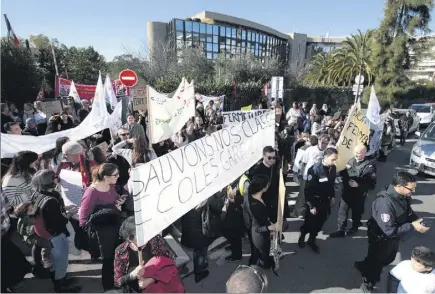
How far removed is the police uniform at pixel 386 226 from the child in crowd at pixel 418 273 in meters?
0.59

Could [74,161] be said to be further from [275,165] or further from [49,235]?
[275,165]

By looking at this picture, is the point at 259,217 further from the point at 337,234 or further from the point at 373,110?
the point at 373,110

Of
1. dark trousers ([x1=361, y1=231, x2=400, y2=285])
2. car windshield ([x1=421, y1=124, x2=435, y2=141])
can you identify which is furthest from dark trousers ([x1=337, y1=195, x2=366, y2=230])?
car windshield ([x1=421, y1=124, x2=435, y2=141])

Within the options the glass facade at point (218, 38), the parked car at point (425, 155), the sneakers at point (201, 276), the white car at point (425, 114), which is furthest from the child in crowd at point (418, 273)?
the glass facade at point (218, 38)

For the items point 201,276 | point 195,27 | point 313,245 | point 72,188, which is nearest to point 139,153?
point 72,188

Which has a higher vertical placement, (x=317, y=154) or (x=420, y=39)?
(x=420, y=39)

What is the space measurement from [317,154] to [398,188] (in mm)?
2132

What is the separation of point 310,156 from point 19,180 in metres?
4.61

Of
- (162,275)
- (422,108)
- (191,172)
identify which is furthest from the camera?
(422,108)

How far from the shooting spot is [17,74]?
2044cm

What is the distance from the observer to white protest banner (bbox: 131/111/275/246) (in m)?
2.53

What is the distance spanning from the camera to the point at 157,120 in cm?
597

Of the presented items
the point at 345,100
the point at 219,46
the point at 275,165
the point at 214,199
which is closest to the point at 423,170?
the point at 275,165

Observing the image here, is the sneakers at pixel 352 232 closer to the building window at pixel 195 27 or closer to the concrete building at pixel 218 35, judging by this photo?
the concrete building at pixel 218 35
